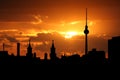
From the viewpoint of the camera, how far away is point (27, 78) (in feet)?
328

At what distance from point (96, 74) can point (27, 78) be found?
16.5m

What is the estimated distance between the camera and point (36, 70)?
3959 inches

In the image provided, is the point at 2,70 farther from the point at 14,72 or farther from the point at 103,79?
the point at 103,79

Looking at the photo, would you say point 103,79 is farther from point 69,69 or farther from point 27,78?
point 27,78

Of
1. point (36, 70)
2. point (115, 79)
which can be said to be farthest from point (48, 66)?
point (115, 79)

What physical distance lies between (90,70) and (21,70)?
54.2ft

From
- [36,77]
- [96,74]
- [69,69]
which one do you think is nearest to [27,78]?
[36,77]

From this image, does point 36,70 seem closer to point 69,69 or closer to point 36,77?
point 36,77

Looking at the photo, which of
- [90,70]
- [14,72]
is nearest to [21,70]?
[14,72]

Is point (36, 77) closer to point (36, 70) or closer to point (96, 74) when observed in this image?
point (36, 70)

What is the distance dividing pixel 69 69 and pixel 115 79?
1198cm

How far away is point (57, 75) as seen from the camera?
10175cm

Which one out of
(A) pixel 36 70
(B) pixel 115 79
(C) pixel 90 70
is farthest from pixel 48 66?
(B) pixel 115 79

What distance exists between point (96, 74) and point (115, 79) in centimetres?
526
